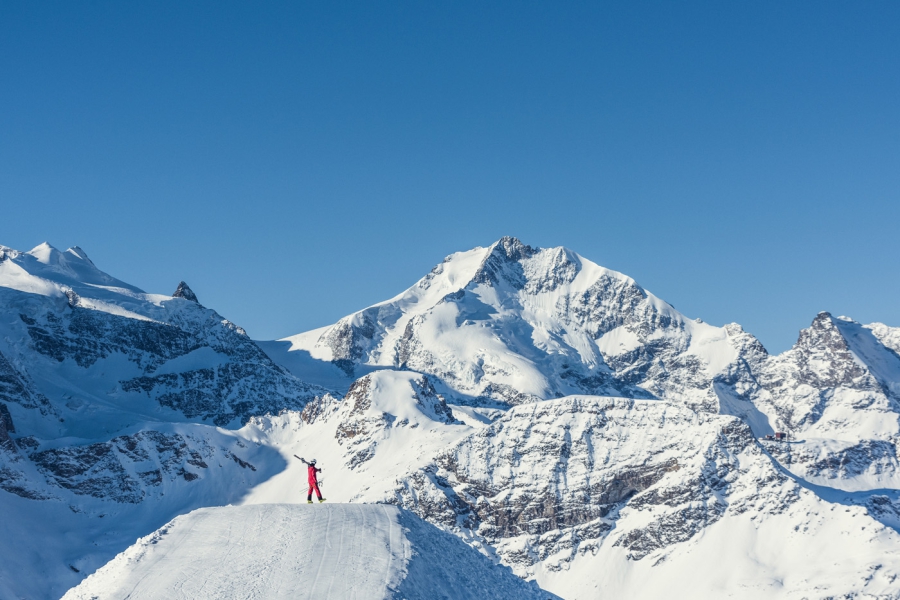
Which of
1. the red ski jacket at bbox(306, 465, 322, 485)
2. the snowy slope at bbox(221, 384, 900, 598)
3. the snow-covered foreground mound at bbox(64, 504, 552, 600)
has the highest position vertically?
the snowy slope at bbox(221, 384, 900, 598)

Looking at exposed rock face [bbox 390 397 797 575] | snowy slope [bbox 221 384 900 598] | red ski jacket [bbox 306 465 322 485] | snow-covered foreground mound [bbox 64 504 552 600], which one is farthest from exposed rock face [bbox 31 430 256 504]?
snow-covered foreground mound [bbox 64 504 552 600]

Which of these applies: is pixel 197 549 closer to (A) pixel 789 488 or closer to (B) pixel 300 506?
(B) pixel 300 506

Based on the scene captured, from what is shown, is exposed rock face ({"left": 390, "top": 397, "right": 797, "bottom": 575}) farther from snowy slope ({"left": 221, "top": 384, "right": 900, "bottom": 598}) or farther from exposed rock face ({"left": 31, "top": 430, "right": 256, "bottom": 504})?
exposed rock face ({"left": 31, "top": 430, "right": 256, "bottom": 504})

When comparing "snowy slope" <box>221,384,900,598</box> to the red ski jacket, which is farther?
"snowy slope" <box>221,384,900,598</box>

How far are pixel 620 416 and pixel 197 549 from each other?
153258mm

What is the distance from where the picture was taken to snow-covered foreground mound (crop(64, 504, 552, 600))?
44.1 m

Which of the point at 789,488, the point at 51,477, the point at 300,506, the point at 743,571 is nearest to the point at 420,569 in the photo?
the point at 300,506

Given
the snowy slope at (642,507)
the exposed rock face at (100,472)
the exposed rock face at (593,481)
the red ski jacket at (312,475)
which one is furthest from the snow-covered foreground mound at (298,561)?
the exposed rock face at (100,472)

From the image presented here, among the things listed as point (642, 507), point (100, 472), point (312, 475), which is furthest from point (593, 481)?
point (312, 475)

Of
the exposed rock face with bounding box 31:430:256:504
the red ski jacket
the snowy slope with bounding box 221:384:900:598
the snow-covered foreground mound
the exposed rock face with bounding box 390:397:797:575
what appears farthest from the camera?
the exposed rock face with bounding box 31:430:256:504

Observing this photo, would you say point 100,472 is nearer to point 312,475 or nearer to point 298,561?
point 312,475

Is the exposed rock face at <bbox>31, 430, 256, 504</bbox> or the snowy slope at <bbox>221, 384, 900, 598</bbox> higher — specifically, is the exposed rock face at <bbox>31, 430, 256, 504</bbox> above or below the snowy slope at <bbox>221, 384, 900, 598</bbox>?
below

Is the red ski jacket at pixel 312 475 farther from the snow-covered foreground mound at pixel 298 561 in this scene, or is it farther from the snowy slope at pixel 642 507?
the snowy slope at pixel 642 507

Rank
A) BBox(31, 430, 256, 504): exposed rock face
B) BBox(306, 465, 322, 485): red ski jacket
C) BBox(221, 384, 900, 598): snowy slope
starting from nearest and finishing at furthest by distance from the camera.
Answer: BBox(306, 465, 322, 485): red ski jacket
BBox(221, 384, 900, 598): snowy slope
BBox(31, 430, 256, 504): exposed rock face
